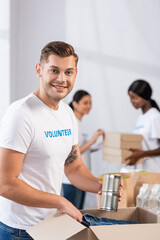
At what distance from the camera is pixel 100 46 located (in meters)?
4.65

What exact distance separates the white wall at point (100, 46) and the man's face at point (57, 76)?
122 inches

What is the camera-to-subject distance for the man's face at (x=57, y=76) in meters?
1.48

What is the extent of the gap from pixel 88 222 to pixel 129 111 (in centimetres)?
335

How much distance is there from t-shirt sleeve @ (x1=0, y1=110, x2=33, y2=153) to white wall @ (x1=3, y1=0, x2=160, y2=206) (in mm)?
3207

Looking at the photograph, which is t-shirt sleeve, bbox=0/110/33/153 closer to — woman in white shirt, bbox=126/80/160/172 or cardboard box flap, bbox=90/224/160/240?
cardboard box flap, bbox=90/224/160/240

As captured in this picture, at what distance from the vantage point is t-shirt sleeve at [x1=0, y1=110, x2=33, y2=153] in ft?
4.42

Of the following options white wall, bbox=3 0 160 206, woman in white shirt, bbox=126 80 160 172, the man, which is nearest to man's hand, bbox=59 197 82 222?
the man

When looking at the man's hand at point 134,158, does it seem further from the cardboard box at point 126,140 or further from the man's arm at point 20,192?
the man's arm at point 20,192

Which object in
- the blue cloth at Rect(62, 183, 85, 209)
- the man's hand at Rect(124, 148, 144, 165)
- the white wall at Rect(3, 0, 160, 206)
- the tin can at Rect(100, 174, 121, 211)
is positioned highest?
the white wall at Rect(3, 0, 160, 206)

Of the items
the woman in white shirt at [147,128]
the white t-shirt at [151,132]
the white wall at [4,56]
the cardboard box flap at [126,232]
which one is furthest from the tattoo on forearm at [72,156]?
the white wall at [4,56]

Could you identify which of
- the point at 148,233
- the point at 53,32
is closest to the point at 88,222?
the point at 148,233

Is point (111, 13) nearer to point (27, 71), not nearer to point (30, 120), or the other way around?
point (27, 71)

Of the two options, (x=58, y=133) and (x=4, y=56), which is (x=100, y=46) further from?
(x=58, y=133)

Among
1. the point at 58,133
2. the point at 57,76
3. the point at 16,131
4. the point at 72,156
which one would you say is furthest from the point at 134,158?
the point at 16,131
